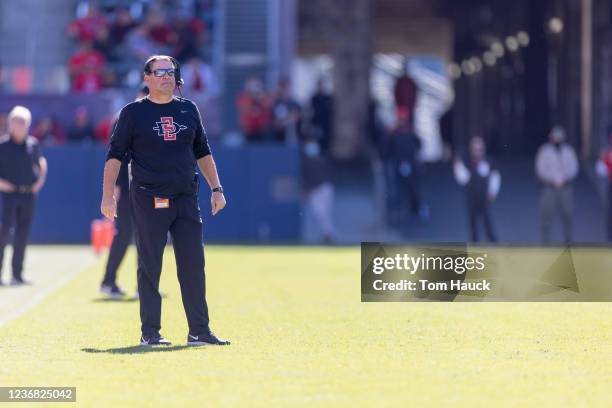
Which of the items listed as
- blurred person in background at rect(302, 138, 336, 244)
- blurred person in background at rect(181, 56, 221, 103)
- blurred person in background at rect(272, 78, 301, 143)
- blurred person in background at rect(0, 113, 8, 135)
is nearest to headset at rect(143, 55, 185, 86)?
blurred person in background at rect(0, 113, 8, 135)

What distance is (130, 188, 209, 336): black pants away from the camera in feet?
36.7

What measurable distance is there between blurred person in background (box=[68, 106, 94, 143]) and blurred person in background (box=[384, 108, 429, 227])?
20.5ft

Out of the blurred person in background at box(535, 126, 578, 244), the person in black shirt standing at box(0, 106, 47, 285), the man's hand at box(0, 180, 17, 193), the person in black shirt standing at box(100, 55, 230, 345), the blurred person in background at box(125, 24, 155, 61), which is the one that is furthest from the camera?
the blurred person in background at box(125, 24, 155, 61)

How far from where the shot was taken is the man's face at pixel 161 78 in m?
10.9

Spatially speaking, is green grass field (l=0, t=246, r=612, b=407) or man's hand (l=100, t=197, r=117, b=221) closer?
green grass field (l=0, t=246, r=612, b=407)

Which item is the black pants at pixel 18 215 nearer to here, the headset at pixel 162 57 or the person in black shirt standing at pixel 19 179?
the person in black shirt standing at pixel 19 179

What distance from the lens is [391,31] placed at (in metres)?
66.6

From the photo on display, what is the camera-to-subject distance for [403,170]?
33.2m

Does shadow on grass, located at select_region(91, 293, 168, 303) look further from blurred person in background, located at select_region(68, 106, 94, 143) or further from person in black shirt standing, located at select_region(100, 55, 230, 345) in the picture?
blurred person in background, located at select_region(68, 106, 94, 143)

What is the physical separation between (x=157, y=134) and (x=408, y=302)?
16.2 ft

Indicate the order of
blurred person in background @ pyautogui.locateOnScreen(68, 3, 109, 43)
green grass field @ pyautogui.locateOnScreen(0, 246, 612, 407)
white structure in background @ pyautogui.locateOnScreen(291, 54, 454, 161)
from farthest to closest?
white structure in background @ pyautogui.locateOnScreen(291, 54, 454, 161) < blurred person in background @ pyautogui.locateOnScreen(68, 3, 109, 43) < green grass field @ pyautogui.locateOnScreen(0, 246, 612, 407)

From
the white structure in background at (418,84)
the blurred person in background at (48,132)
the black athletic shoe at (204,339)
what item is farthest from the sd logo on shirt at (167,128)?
the white structure in background at (418,84)

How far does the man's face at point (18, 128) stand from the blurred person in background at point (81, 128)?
13.7 meters

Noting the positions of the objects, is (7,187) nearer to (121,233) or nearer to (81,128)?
(121,233)
